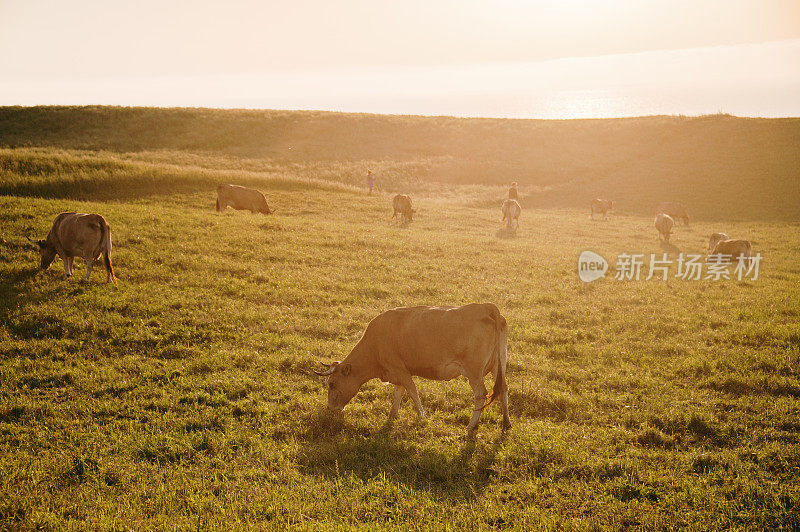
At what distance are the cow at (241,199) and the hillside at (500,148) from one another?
2145cm

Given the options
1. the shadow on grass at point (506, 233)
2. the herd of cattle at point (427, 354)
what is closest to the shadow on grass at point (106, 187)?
the shadow on grass at point (506, 233)

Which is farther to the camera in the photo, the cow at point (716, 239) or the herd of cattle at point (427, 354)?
→ the cow at point (716, 239)

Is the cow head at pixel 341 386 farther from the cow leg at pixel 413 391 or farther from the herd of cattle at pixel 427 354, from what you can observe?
the cow leg at pixel 413 391

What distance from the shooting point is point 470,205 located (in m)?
41.9

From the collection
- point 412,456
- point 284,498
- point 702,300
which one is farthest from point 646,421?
point 702,300

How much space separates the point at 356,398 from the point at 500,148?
210 ft

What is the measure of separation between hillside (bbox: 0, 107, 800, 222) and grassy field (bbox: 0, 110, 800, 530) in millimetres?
29074

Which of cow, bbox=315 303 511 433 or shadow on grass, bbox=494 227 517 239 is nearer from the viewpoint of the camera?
cow, bbox=315 303 511 433

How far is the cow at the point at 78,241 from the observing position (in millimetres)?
13150

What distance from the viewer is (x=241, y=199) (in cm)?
2642

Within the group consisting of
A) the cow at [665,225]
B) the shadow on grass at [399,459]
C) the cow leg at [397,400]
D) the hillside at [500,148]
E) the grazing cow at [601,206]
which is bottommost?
the shadow on grass at [399,459]

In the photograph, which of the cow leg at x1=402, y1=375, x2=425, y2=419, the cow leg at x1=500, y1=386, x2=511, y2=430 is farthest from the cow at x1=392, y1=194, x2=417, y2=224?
the cow leg at x1=500, y1=386, x2=511, y2=430

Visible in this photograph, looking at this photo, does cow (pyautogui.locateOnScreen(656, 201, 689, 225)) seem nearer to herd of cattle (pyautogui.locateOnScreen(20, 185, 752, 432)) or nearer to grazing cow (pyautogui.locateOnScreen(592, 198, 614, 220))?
grazing cow (pyautogui.locateOnScreen(592, 198, 614, 220))

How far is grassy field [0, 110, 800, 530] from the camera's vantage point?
19.1 feet
